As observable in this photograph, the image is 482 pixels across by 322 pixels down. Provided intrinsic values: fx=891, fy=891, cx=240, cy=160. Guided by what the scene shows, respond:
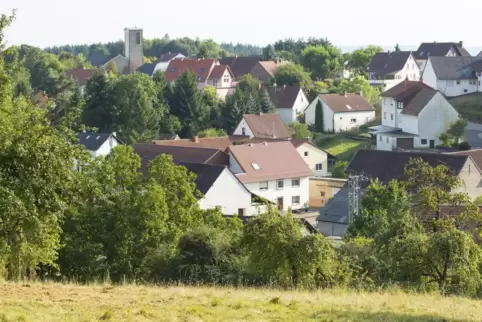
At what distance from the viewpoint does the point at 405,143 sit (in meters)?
61.7

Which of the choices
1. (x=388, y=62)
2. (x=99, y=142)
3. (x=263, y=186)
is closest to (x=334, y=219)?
(x=263, y=186)

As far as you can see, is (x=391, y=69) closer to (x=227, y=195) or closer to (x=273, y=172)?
(x=273, y=172)

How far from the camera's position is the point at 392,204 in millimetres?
31344

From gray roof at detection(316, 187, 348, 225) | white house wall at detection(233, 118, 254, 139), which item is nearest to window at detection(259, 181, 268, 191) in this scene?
gray roof at detection(316, 187, 348, 225)

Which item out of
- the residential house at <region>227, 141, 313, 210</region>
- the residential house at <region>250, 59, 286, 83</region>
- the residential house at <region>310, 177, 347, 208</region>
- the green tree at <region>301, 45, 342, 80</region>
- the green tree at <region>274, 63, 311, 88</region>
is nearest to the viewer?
the residential house at <region>227, 141, 313, 210</region>

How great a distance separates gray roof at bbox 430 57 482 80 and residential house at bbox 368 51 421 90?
13.3 meters

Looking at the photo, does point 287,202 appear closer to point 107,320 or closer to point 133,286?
point 133,286

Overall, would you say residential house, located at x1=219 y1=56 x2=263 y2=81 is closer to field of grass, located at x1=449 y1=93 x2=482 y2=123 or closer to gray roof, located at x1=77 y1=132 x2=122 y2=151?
field of grass, located at x1=449 y1=93 x2=482 y2=123

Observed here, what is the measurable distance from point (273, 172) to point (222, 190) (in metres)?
9.89

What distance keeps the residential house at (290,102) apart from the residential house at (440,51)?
23.4 metres

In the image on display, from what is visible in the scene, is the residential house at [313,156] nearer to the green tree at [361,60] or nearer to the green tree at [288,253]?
the green tree at [288,253]

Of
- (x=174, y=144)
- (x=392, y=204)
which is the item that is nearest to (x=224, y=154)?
(x=174, y=144)

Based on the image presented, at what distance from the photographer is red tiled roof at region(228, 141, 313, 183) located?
161 ft

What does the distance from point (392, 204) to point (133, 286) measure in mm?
16739
